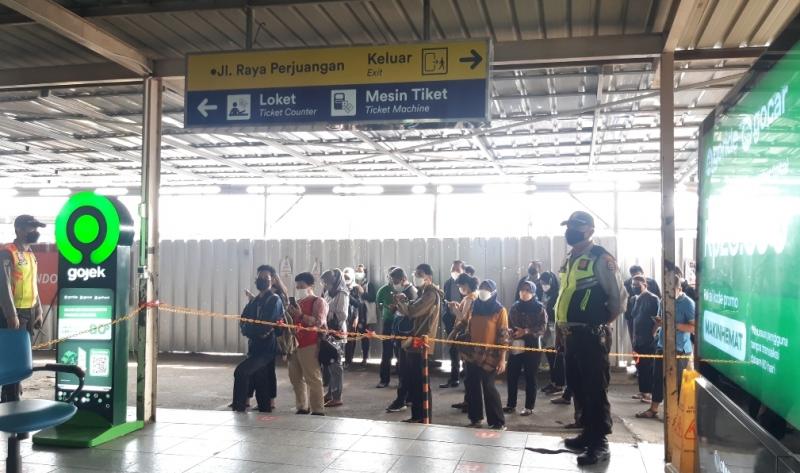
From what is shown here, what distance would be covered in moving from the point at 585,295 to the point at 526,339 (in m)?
4.21

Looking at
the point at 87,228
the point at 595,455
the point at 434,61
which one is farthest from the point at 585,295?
the point at 87,228

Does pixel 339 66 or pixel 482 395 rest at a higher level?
pixel 339 66

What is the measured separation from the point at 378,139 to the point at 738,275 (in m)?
9.53

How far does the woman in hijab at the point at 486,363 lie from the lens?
7488 millimetres

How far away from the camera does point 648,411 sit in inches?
336

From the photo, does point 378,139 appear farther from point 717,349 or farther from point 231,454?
point 717,349

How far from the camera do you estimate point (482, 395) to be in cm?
792

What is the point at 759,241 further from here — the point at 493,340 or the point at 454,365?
the point at 454,365

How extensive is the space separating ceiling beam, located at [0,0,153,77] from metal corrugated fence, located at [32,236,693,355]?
7.51m

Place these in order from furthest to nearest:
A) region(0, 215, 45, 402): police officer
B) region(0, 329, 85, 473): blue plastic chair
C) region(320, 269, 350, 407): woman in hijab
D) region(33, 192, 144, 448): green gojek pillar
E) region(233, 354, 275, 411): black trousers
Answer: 1. region(320, 269, 350, 407): woman in hijab
2. region(233, 354, 275, 411): black trousers
3. region(0, 215, 45, 402): police officer
4. region(33, 192, 144, 448): green gojek pillar
5. region(0, 329, 85, 473): blue plastic chair

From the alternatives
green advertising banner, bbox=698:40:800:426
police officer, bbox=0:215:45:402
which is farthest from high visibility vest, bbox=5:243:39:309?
green advertising banner, bbox=698:40:800:426

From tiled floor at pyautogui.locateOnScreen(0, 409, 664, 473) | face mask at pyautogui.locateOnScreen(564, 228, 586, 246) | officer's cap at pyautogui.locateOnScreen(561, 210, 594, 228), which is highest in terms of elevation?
officer's cap at pyautogui.locateOnScreen(561, 210, 594, 228)

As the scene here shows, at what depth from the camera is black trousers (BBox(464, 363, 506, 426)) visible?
7461mm

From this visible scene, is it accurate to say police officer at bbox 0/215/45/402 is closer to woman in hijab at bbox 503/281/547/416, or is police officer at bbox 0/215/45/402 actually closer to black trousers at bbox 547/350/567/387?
woman in hijab at bbox 503/281/547/416
